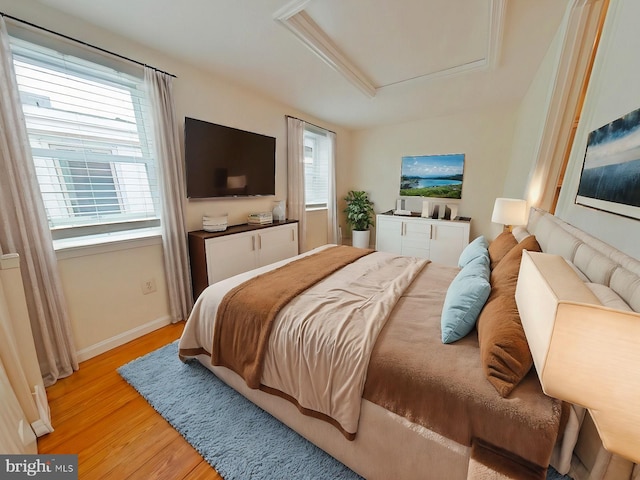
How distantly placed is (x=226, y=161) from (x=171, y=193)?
29.0 inches

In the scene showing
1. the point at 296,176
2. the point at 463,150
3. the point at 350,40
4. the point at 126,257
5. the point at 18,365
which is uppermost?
the point at 350,40

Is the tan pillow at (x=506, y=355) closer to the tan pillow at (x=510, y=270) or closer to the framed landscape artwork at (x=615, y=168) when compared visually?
the tan pillow at (x=510, y=270)

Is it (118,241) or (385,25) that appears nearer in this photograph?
(385,25)

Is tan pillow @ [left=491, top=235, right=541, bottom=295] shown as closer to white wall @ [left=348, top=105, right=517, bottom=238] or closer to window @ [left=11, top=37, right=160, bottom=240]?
white wall @ [left=348, top=105, right=517, bottom=238]

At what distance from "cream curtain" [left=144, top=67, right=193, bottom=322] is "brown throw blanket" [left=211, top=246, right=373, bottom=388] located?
1098mm

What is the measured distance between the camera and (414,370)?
3.22 feet

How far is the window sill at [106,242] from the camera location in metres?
1.79

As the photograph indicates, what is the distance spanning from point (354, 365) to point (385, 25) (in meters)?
2.32

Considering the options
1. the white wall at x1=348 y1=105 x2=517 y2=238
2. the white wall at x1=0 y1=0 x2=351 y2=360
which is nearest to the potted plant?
the white wall at x1=348 y1=105 x2=517 y2=238

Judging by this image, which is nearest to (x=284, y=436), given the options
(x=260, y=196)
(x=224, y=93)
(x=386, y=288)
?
(x=386, y=288)

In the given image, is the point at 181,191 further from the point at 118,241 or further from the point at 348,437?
the point at 348,437

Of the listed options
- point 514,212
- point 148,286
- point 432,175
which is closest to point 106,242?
point 148,286

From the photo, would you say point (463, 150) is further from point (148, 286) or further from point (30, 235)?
point (30, 235)

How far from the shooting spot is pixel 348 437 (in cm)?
107
